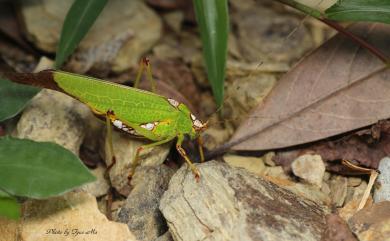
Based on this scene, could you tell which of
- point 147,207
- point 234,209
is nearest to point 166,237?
point 147,207

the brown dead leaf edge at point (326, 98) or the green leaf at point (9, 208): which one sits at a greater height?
the brown dead leaf edge at point (326, 98)

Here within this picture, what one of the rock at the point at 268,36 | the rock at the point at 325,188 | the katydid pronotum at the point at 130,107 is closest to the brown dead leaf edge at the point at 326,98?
the rock at the point at 325,188

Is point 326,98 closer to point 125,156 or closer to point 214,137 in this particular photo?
point 214,137

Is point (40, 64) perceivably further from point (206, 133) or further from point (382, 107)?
point (382, 107)

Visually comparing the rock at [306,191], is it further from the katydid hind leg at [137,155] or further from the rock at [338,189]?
the katydid hind leg at [137,155]

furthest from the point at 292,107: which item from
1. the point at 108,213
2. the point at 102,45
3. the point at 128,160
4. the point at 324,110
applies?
the point at 102,45

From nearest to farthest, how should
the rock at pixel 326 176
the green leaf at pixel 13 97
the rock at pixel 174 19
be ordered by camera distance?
the green leaf at pixel 13 97
the rock at pixel 326 176
the rock at pixel 174 19

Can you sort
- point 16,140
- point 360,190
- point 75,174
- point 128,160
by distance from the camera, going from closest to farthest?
point 75,174 < point 16,140 < point 360,190 < point 128,160
